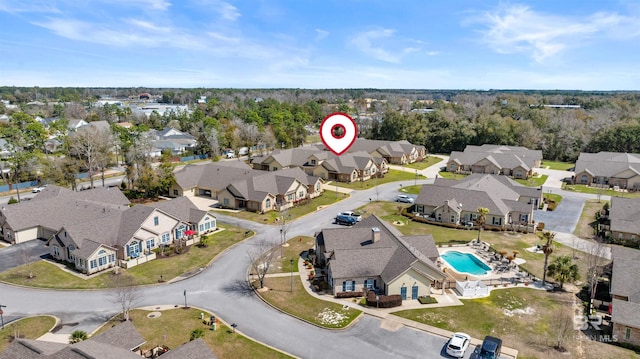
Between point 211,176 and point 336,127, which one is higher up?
point 336,127

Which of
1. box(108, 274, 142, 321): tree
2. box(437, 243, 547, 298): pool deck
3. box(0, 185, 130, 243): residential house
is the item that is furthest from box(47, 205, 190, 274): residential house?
box(437, 243, 547, 298): pool deck

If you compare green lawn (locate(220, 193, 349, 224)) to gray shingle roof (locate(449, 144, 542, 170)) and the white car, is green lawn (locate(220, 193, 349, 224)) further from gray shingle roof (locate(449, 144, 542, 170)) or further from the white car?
gray shingle roof (locate(449, 144, 542, 170))

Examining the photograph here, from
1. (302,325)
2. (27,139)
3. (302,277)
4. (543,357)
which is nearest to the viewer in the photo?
(543,357)

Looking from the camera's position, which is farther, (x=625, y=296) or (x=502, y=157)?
(x=502, y=157)

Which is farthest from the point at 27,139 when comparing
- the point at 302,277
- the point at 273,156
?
the point at 302,277

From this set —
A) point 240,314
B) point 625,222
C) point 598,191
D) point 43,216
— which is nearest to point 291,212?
point 240,314

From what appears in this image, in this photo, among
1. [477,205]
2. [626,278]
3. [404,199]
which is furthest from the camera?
[404,199]

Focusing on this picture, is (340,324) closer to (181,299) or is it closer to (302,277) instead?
(302,277)

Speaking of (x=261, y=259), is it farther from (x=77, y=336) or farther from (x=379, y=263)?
(x=77, y=336)
